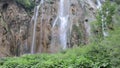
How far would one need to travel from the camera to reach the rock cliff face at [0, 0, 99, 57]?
55.5ft

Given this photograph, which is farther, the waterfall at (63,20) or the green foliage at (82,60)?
the waterfall at (63,20)

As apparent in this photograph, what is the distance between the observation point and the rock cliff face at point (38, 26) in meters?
16.9

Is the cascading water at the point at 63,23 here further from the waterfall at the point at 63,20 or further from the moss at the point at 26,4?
the moss at the point at 26,4

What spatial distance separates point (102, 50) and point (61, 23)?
7.42 meters

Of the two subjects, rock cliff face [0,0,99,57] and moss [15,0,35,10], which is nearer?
rock cliff face [0,0,99,57]

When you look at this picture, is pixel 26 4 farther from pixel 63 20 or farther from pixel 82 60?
pixel 82 60

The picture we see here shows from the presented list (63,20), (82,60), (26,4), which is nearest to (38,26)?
(63,20)

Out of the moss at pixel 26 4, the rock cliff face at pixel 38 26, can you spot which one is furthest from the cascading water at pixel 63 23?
the moss at pixel 26 4

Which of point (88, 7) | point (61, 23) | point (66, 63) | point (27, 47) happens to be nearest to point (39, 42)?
point (27, 47)

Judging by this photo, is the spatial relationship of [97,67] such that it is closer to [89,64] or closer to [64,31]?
[89,64]

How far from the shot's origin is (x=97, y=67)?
31.0ft

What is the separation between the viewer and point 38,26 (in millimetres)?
17672

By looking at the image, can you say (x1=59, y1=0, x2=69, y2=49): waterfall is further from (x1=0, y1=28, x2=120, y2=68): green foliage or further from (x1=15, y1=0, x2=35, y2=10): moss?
(x1=0, y1=28, x2=120, y2=68): green foliage

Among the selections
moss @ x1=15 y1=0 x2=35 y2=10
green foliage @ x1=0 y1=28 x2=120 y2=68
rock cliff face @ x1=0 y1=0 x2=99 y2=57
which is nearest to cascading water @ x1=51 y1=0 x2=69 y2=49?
rock cliff face @ x1=0 y1=0 x2=99 y2=57
